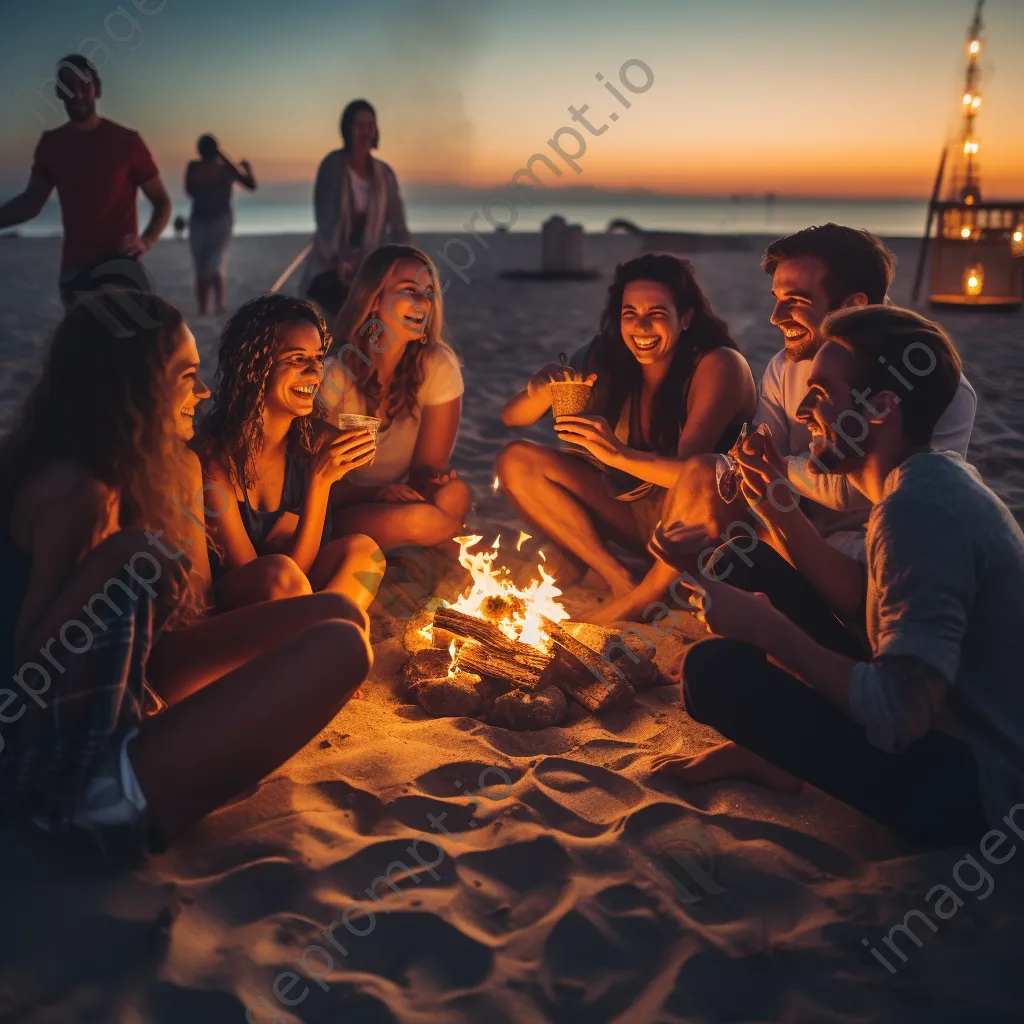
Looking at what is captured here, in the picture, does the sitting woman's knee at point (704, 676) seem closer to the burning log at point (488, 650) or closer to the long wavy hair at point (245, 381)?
the burning log at point (488, 650)

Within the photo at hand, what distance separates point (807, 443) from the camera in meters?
3.67

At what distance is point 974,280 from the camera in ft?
42.9

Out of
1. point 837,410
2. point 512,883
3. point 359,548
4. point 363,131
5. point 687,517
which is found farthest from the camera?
point 363,131

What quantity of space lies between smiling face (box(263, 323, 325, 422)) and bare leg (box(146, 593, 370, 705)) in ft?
2.69

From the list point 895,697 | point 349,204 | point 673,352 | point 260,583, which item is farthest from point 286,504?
point 349,204

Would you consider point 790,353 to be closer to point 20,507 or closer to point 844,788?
point 844,788

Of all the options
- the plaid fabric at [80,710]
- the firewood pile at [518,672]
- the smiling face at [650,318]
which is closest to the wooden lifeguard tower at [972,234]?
the smiling face at [650,318]

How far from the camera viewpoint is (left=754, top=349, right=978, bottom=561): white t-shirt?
302cm

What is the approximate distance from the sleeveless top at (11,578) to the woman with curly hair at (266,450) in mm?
869

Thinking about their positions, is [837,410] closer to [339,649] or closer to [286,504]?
[339,649]

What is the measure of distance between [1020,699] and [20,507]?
8.19 ft

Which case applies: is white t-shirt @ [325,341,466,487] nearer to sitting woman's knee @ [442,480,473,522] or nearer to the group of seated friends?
sitting woman's knee @ [442,480,473,522]

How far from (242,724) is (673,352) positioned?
2607 mm

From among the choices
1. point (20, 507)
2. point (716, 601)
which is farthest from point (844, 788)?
point (20, 507)
